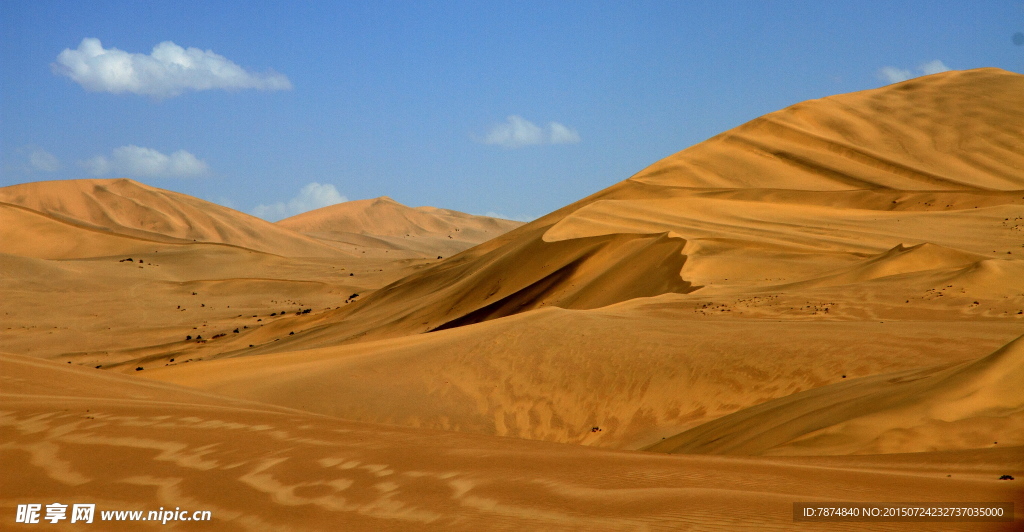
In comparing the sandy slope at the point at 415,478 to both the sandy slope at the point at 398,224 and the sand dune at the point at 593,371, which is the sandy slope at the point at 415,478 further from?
the sandy slope at the point at 398,224

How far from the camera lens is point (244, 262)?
54.3 metres

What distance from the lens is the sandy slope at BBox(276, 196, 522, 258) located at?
427 feet

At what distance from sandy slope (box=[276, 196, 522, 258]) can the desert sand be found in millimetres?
92769

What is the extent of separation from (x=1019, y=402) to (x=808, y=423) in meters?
1.57

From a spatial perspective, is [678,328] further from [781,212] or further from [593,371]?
[781,212]

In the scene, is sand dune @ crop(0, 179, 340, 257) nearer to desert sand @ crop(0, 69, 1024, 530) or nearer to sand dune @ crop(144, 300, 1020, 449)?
desert sand @ crop(0, 69, 1024, 530)

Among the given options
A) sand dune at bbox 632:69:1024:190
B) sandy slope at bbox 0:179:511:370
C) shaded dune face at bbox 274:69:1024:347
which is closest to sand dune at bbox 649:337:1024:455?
shaded dune face at bbox 274:69:1024:347

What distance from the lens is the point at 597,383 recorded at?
1185 centimetres

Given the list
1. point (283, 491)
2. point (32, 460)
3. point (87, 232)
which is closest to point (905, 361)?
point (283, 491)

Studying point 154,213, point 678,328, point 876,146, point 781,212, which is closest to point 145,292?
point 781,212

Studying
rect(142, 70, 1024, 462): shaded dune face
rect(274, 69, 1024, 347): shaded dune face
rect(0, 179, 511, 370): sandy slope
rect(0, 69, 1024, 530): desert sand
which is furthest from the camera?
rect(0, 179, 511, 370): sandy slope

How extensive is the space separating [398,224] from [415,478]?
5600 inches

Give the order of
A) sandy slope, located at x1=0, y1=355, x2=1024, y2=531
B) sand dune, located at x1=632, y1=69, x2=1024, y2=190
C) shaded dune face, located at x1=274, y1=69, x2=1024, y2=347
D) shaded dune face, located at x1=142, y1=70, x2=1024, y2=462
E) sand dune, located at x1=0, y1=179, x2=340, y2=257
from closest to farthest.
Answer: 1. sandy slope, located at x1=0, y1=355, x2=1024, y2=531
2. shaded dune face, located at x1=142, y1=70, x2=1024, y2=462
3. shaded dune face, located at x1=274, y1=69, x2=1024, y2=347
4. sand dune, located at x1=632, y1=69, x2=1024, y2=190
5. sand dune, located at x1=0, y1=179, x2=340, y2=257

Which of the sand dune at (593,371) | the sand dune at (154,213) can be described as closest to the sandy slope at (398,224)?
the sand dune at (154,213)
